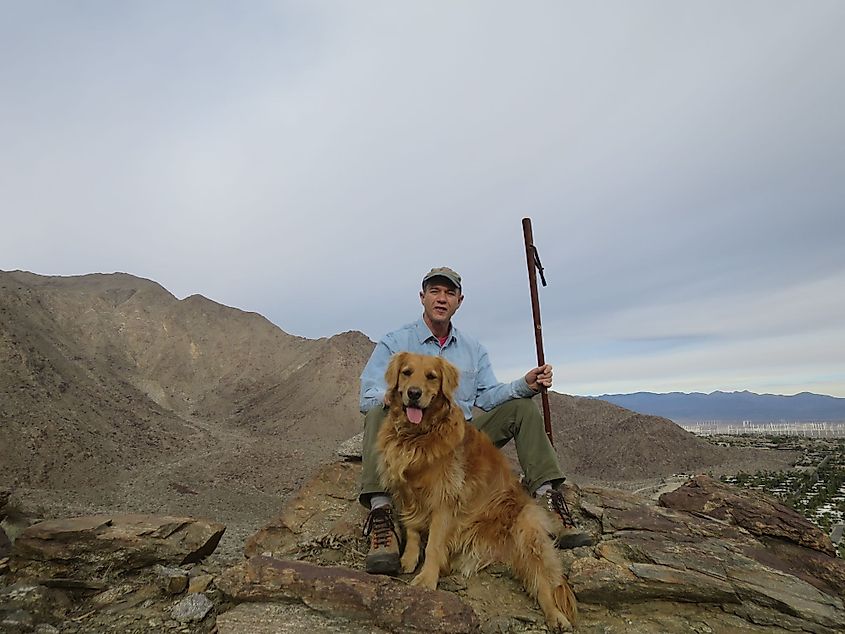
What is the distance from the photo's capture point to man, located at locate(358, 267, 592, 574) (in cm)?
409

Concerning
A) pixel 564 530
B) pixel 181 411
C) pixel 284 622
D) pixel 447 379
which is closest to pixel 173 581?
pixel 284 622

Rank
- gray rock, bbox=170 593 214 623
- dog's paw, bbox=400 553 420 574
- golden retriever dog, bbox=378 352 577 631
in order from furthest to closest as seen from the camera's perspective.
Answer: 1. dog's paw, bbox=400 553 420 574
2. golden retriever dog, bbox=378 352 577 631
3. gray rock, bbox=170 593 214 623

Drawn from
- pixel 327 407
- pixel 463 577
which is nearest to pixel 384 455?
pixel 463 577

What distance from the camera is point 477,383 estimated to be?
514 cm

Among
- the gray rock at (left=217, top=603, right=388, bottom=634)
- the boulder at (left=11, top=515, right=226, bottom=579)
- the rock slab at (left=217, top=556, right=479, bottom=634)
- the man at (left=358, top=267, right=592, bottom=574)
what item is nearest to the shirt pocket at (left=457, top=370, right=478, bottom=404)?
the man at (left=358, top=267, right=592, bottom=574)

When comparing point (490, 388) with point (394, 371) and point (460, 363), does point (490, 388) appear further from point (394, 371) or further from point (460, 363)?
point (394, 371)

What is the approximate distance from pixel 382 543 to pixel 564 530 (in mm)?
1464

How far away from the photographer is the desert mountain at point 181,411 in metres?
18.2

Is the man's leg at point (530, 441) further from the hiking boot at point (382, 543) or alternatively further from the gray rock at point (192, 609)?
the gray rock at point (192, 609)

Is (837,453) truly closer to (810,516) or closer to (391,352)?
(810,516)

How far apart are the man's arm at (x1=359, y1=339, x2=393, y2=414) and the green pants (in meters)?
0.08

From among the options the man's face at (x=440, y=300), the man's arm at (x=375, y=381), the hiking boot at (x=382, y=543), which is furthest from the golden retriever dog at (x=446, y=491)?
the man's face at (x=440, y=300)

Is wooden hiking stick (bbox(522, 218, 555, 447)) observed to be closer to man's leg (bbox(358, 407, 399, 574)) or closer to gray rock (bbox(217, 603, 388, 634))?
man's leg (bbox(358, 407, 399, 574))

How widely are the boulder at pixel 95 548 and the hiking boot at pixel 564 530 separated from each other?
3.26 meters
